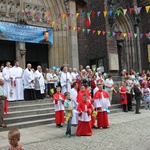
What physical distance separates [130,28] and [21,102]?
45.8 ft

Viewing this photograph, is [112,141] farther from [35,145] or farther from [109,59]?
[109,59]

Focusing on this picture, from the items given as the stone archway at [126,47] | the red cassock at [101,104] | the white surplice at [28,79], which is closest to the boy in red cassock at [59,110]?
the red cassock at [101,104]

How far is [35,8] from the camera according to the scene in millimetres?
15969

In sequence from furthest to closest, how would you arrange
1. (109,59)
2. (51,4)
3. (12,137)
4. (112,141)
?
(109,59), (51,4), (112,141), (12,137)

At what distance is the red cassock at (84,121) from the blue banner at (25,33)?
25.7 ft

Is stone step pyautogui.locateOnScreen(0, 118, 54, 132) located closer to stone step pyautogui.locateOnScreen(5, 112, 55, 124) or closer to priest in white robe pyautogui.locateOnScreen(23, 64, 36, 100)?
stone step pyautogui.locateOnScreen(5, 112, 55, 124)

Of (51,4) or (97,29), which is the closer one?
(51,4)

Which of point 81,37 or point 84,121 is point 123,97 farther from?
point 81,37

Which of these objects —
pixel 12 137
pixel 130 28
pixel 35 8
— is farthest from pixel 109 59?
pixel 12 137

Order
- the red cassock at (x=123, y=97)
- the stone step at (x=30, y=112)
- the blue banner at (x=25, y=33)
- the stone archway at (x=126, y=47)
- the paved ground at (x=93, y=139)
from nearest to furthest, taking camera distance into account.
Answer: the paved ground at (x=93, y=139) < the stone step at (x=30, y=112) < the red cassock at (x=123, y=97) < the blue banner at (x=25, y=33) < the stone archway at (x=126, y=47)

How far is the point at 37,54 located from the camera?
1655 centimetres

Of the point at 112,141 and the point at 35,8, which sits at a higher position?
the point at 35,8

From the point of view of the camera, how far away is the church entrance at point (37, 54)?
16.2 m

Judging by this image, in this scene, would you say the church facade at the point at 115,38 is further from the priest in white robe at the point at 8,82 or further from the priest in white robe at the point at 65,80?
the priest in white robe at the point at 8,82
